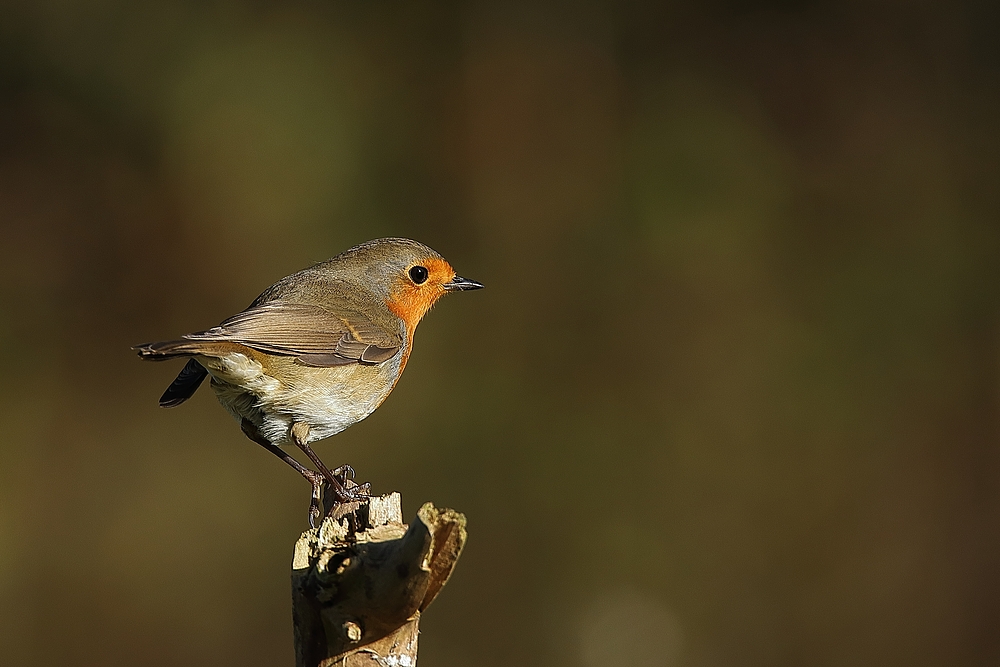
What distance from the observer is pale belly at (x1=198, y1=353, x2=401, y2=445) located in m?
3.27

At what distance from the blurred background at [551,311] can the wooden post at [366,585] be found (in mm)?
2898

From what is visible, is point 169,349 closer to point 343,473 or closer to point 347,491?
point 347,491

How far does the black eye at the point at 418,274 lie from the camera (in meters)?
3.97

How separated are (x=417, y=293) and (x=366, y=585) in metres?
1.85

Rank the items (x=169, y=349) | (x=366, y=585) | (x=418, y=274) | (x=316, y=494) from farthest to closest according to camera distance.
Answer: (x=418, y=274) < (x=316, y=494) < (x=169, y=349) < (x=366, y=585)

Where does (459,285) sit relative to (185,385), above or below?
above

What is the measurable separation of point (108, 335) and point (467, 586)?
2.68 m

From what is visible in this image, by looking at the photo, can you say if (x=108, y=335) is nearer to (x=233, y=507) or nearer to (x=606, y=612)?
(x=233, y=507)

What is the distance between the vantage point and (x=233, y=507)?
19.1 ft

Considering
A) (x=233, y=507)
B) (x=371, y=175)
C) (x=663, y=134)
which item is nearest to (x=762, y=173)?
(x=663, y=134)

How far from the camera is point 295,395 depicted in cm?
335

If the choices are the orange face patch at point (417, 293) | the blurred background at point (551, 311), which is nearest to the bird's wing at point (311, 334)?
the orange face patch at point (417, 293)

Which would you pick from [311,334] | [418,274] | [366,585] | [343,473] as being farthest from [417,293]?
[366,585]

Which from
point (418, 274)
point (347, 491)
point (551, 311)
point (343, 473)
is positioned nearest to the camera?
point (347, 491)
